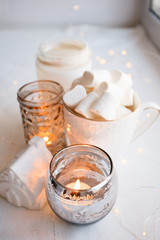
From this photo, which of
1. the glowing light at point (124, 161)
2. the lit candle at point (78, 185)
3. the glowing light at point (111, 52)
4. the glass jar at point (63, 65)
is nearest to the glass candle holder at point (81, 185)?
the lit candle at point (78, 185)

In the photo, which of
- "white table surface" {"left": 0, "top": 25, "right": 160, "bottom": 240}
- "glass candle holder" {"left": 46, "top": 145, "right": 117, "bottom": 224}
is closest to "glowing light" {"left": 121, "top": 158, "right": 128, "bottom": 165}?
"white table surface" {"left": 0, "top": 25, "right": 160, "bottom": 240}

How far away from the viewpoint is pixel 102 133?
0.54 m

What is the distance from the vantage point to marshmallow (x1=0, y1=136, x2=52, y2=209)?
511 millimetres

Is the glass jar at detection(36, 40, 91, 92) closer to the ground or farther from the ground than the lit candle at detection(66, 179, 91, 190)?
farther from the ground

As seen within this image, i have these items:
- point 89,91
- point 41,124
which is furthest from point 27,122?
point 89,91

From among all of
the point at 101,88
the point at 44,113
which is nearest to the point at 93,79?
the point at 101,88

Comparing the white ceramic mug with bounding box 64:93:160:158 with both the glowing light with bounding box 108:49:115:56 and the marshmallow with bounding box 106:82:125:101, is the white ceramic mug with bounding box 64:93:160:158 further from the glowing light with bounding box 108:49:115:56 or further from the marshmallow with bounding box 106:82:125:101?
the glowing light with bounding box 108:49:115:56

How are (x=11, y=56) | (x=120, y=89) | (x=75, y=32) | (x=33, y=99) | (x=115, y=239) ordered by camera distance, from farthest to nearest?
(x=75, y=32) → (x=11, y=56) → (x=33, y=99) → (x=120, y=89) → (x=115, y=239)

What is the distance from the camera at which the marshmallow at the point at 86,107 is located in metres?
0.53

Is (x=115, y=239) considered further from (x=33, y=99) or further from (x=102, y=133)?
(x=33, y=99)

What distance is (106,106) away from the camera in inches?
20.4

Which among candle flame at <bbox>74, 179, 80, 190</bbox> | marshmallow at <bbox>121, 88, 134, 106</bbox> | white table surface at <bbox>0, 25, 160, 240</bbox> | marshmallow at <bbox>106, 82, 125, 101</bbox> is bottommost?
white table surface at <bbox>0, 25, 160, 240</bbox>

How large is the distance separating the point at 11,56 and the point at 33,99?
605 mm

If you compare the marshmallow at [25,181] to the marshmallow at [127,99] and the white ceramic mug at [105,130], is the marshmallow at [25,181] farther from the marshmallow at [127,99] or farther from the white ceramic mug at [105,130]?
the marshmallow at [127,99]
